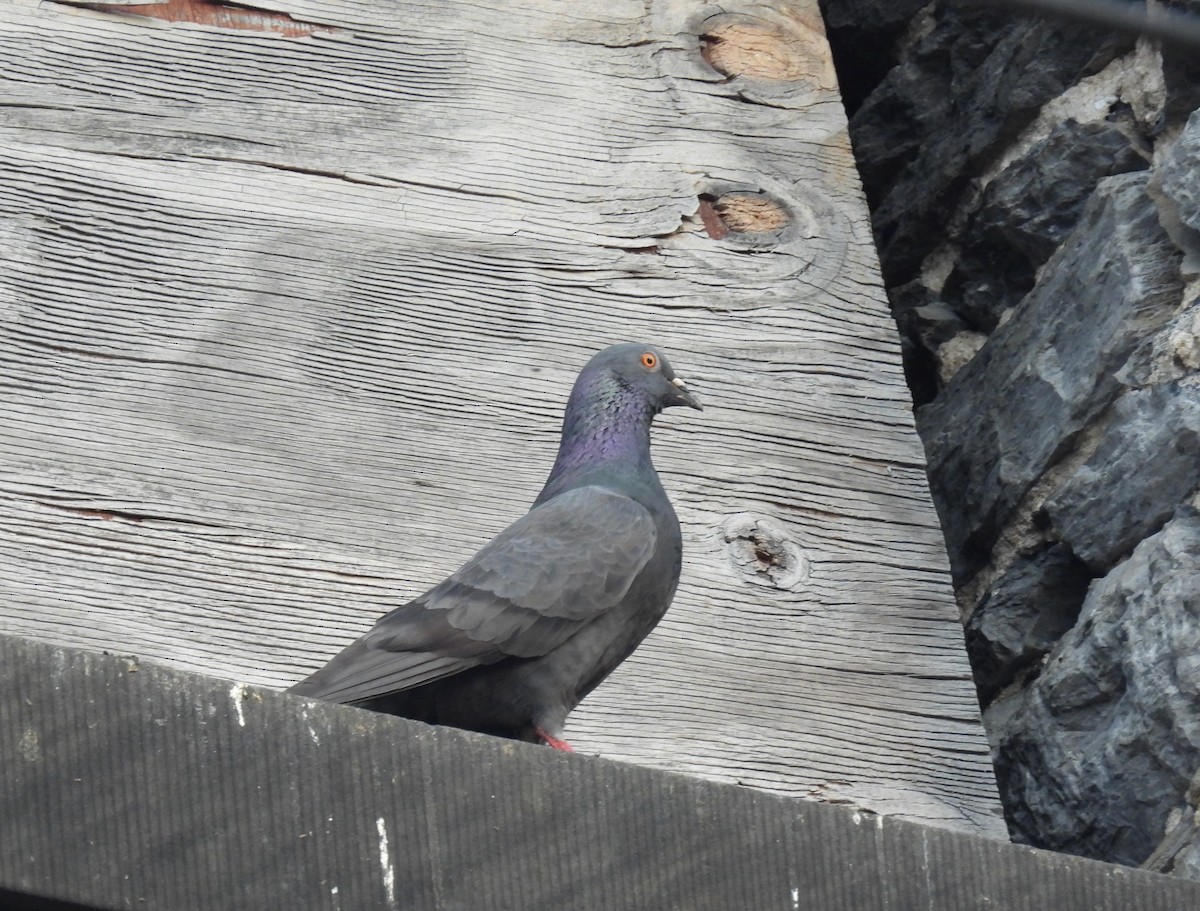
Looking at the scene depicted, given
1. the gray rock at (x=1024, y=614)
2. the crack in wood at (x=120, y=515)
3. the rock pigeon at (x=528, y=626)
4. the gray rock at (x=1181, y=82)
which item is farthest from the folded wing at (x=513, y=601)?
the gray rock at (x=1181, y=82)

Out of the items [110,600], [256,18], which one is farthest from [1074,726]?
[256,18]

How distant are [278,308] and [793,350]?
93 centimetres

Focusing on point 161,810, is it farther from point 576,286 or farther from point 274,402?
point 576,286

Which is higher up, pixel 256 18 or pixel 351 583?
pixel 256 18

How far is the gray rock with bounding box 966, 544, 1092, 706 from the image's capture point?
3.17m

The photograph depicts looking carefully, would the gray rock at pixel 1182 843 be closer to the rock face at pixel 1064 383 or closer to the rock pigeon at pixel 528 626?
the rock face at pixel 1064 383

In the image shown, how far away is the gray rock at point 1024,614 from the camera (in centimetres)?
317

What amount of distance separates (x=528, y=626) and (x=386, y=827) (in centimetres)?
93

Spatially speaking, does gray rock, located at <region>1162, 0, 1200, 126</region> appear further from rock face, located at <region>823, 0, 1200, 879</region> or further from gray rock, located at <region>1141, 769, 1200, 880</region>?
gray rock, located at <region>1141, 769, 1200, 880</region>

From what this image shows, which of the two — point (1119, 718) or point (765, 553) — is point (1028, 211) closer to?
point (765, 553)

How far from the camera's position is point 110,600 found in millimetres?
2916

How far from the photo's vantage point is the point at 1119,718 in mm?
2848

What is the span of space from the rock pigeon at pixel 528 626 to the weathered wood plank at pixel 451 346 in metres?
0.19

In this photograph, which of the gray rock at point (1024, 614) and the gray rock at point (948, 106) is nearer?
the gray rock at point (1024, 614)
